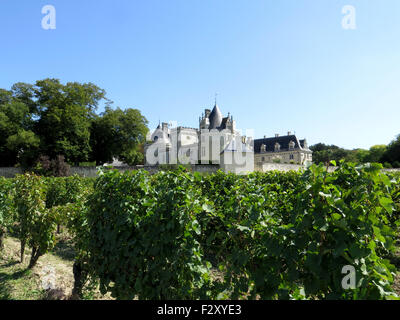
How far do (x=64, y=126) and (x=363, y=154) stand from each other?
257ft

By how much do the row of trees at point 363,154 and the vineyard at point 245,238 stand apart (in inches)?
2279

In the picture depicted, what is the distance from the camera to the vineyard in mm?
2227

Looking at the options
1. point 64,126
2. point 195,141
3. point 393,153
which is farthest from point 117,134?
point 393,153

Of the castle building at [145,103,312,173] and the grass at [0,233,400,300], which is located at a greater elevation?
the castle building at [145,103,312,173]

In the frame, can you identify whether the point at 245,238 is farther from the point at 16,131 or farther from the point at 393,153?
the point at 393,153

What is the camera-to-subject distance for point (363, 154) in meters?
80.3

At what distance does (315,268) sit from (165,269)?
192 cm

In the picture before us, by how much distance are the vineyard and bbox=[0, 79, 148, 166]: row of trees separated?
33016mm

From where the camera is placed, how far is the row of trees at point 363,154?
56812 millimetres

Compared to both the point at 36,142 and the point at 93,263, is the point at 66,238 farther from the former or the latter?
the point at 36,142

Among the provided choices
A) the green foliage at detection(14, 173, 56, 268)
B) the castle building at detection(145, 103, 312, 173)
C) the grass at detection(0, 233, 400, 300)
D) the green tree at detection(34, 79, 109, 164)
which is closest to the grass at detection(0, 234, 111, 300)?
the grass at detection(0, 233, 400, 300)

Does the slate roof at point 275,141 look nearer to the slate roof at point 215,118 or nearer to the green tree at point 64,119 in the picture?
the slate roof at point 215,118

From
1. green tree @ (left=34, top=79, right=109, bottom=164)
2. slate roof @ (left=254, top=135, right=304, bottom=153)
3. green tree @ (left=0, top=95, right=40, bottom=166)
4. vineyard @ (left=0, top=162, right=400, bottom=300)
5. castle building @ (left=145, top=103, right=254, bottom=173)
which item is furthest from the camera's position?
slate roof @ (left=254, top=135, right=304, bottom=153)

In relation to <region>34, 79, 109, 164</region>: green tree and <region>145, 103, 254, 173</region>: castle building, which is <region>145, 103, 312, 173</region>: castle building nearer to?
<region>145, 103, 254, 173</region>: castle building
